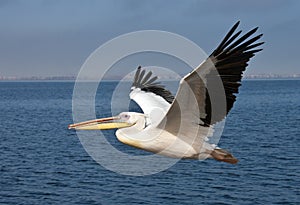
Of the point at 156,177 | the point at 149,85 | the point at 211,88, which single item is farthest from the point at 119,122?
the point at 156,177

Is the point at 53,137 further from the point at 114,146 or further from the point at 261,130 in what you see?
the point at 261,130

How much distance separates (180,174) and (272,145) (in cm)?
1447

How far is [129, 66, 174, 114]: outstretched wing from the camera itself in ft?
42.7

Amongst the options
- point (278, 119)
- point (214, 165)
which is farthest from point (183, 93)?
point (278, 119)

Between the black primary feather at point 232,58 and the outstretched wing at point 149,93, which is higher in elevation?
the outstretched wing at point 149,93

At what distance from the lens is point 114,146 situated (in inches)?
1870

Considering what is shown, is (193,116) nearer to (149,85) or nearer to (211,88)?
(211,88)

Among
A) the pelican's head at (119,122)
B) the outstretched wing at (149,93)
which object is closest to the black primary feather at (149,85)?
the outstretched wing at (149,93)

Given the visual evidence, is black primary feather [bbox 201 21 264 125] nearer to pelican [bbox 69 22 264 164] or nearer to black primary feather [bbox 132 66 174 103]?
pelican [bbox 69 22 264 164]

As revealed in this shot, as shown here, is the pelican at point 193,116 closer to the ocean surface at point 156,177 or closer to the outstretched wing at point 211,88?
the outstretched wing at point 211,88

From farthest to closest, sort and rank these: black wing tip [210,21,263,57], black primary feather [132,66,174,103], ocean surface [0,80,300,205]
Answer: ocean surface [0,80,300,205]
black primary feather [132,66,174,103]
black wing tip [210,21,263,57]

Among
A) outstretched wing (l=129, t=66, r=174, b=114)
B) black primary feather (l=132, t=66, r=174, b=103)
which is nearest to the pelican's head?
outstretched wing (l=129, t=66, r=174, b=114)

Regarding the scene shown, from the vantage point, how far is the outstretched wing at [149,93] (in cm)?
1300

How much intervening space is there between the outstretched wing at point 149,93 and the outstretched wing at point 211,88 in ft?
7.23
